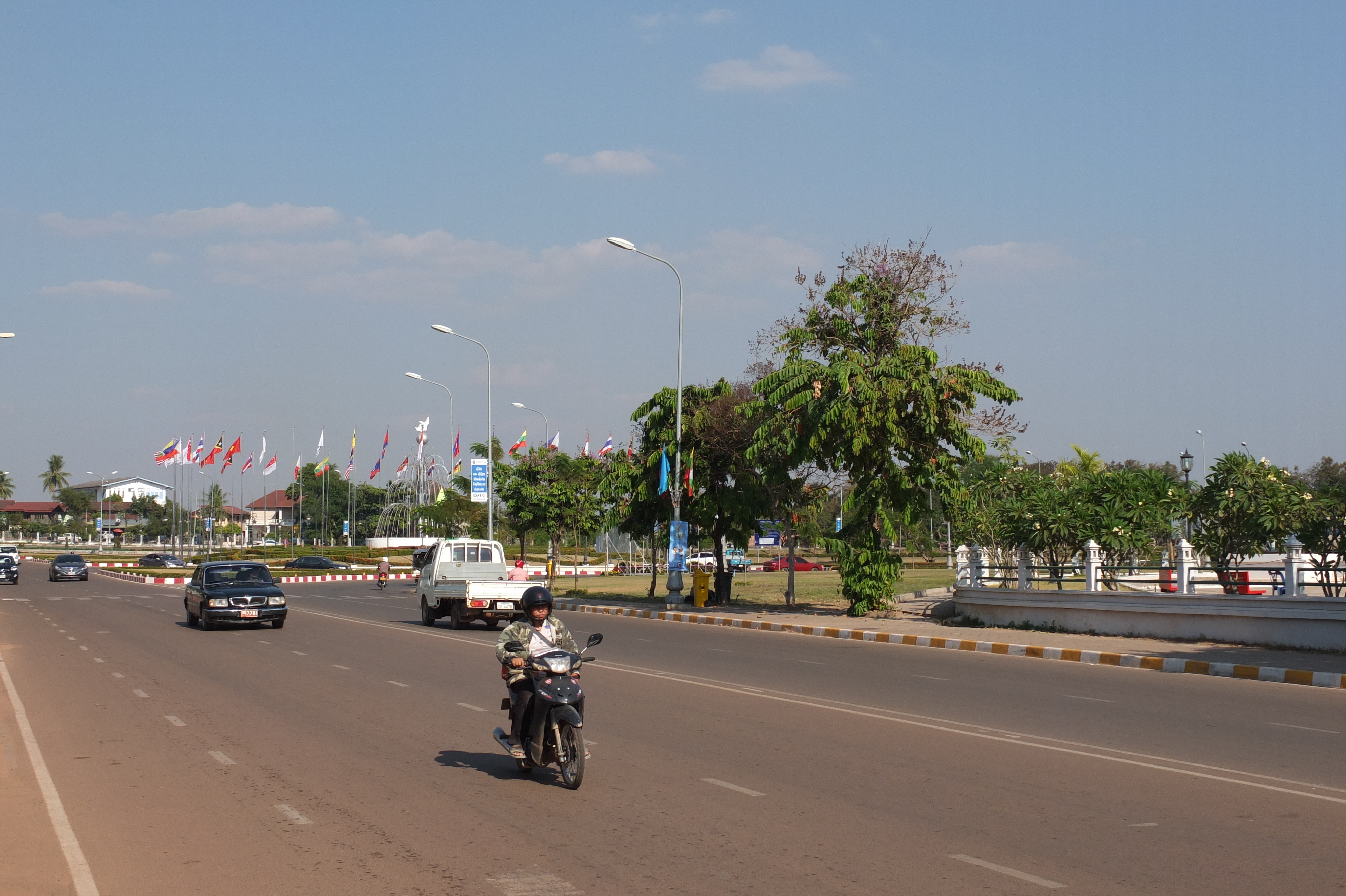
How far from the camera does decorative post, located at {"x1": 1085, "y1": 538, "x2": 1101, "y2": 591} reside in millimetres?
24391

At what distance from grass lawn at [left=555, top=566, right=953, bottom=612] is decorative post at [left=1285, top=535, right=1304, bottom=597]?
1107cm

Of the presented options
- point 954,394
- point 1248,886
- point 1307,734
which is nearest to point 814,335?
point 954,394

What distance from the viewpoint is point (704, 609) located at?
33.6 meters

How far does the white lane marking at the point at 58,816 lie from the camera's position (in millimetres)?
6379

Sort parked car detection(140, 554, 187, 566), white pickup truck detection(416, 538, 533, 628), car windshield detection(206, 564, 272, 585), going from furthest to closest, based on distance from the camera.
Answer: parked car detection(140, 554, 187, 566) < car windshield detection(206, 564, 272, 585) < white pickup truck detection(416, 538, 533, 628)

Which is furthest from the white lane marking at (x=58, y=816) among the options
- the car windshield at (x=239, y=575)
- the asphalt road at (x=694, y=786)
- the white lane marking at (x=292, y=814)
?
the car windshield at (x=239, y=575)

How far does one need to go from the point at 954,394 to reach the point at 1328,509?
801 cm

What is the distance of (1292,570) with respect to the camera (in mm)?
20422

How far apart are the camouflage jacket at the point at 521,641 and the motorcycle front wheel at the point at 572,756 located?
0.55 metres

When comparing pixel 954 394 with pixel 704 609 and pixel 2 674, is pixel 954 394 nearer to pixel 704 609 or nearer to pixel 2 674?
pixel 704 609

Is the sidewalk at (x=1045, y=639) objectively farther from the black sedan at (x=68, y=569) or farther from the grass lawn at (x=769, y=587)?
the black sedan at (x=68, y=569)

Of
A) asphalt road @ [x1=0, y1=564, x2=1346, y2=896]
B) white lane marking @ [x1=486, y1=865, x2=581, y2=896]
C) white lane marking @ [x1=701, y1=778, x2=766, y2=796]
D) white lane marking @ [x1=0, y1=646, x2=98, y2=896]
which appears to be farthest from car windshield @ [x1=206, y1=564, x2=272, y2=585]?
white lane marking @ [x1=486, y1=865, x2=581, y2=896]

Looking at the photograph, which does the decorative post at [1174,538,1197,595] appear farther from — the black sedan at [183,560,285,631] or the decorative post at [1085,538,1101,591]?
the black sedan at [183,560,285,631]

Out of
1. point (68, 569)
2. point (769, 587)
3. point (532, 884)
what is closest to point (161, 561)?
point (68, 569)
